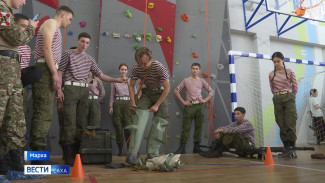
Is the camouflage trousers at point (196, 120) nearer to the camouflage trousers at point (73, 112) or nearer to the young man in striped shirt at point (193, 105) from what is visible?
the young man in striped shirt at point (193, 105)

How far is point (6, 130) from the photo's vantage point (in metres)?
1.90

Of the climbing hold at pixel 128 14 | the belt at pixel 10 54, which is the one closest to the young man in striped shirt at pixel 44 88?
the belt at pixel 10 54

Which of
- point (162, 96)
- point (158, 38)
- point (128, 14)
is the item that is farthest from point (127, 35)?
point (162, 96)

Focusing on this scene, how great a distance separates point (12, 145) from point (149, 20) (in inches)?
133

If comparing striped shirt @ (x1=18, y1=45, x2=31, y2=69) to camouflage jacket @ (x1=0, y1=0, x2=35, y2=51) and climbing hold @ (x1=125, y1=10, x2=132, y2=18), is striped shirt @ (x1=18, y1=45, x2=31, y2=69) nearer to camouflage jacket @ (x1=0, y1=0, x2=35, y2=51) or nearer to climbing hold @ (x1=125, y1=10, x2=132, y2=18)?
camouflage jacket @ (x1=0, y1=0, x2=35, y2=51)

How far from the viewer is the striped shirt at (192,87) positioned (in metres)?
4.67

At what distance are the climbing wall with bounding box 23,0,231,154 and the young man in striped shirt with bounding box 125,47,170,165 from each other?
169 centimetres

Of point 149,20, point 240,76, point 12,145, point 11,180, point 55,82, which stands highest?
point 149,20

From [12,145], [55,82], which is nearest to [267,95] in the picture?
[55,82]

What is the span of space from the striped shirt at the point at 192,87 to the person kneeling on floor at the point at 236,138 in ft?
2.88

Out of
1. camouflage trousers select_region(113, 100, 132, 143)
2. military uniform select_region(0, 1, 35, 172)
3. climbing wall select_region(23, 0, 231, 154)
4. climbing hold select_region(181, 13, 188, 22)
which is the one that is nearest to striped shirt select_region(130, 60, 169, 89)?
military uniform select_region(0, 1, 35, 172)

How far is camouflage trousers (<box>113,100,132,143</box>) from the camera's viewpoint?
4.12 metres

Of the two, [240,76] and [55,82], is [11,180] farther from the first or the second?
[240,76]

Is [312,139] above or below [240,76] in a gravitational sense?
below
